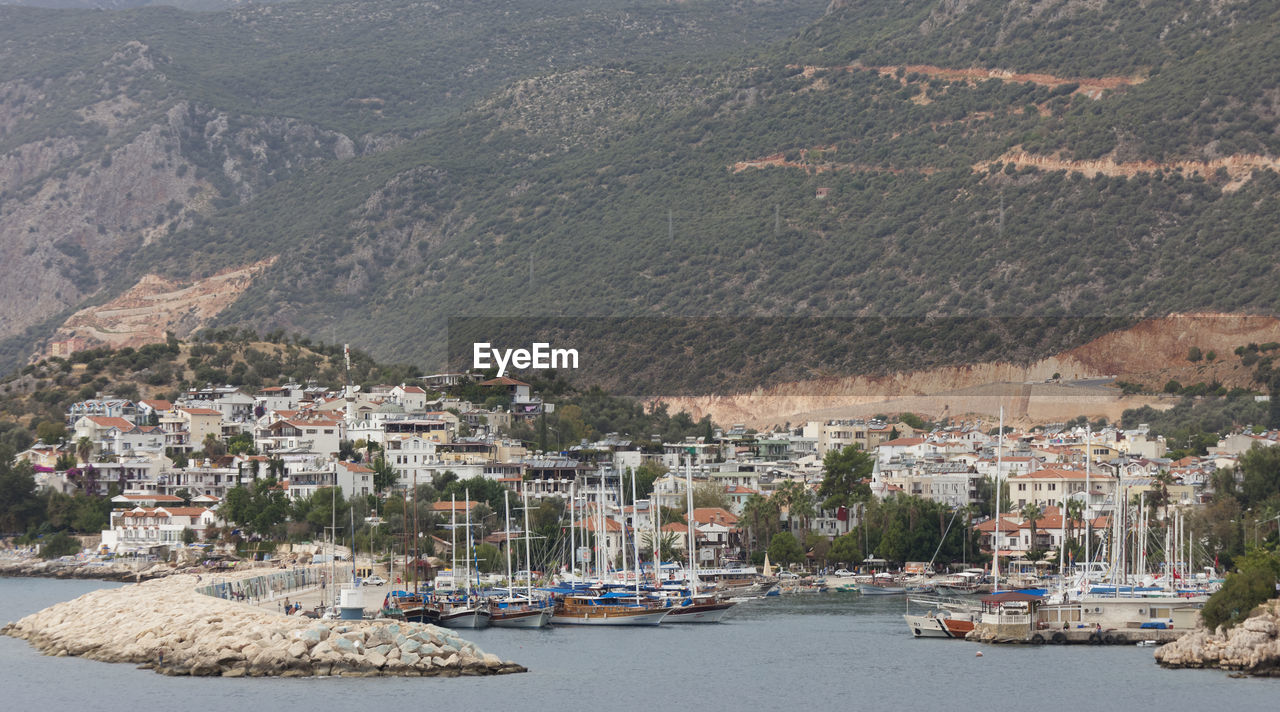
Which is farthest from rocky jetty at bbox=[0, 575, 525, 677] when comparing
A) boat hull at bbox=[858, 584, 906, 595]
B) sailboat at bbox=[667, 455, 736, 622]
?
boat hull at bbox=[858, 584, 906, 595]

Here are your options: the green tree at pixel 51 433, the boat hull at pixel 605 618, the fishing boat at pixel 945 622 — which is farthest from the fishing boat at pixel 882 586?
the green tree at pixel 51 433

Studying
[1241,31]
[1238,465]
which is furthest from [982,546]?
[1241,31]

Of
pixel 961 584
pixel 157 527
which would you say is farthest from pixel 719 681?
pixel 157 527

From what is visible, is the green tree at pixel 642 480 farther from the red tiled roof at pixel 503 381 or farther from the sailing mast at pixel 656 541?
the red tiled roof at pixel 503 381

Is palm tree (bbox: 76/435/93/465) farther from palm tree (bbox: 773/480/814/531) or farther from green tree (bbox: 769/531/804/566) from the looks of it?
green tree (bbox: 769/531/804/566)

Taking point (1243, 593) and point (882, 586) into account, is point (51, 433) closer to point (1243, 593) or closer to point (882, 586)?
point (882, 586)

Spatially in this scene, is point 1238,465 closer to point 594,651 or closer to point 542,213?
point 594,651
